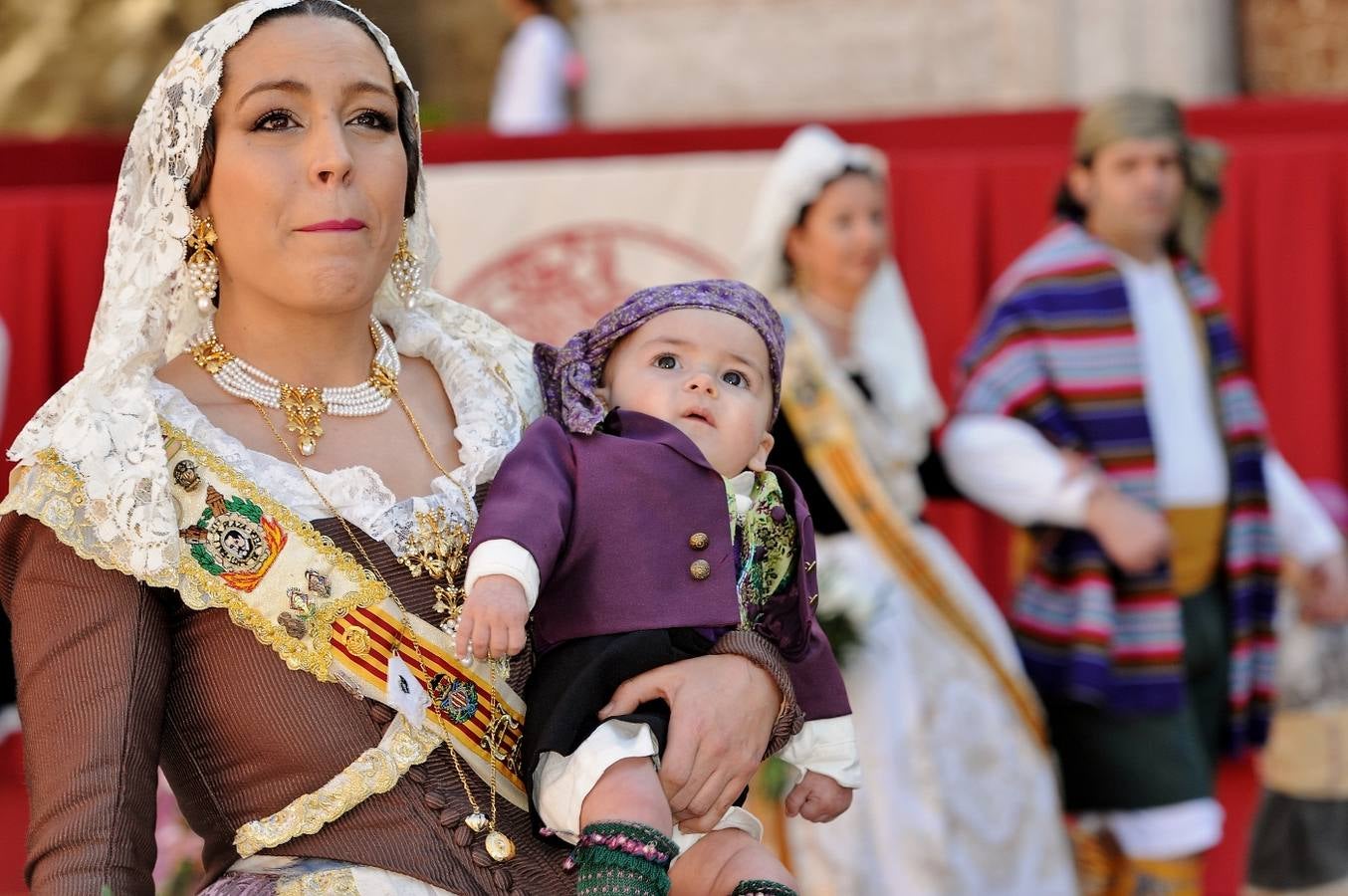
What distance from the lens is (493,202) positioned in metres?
6.43

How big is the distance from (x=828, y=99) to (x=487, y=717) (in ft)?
22.9

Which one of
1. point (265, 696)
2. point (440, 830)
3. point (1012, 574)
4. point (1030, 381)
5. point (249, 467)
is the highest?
point (249, 467)

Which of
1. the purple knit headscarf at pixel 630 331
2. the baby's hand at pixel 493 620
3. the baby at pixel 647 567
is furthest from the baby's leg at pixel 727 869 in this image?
the purple knit headscarf at pixel 630 331

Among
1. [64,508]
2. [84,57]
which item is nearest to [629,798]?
[64,508]

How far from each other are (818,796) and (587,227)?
408 cm

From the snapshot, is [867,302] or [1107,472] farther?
[867,302]

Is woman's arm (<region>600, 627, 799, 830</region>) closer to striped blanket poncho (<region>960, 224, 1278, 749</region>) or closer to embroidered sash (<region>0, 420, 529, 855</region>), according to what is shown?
embroidered sash (<region>0, 420, 529, 855</region>)

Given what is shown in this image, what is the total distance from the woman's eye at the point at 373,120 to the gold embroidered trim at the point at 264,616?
1.31 feet

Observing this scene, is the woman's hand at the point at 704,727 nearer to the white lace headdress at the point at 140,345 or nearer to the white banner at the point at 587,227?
the white lace headdress at the point at 140,345

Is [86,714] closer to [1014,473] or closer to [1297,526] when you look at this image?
[1014,473]

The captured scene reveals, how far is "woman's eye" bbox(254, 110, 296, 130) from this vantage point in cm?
226

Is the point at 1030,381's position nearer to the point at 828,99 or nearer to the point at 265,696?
the point at 265,696

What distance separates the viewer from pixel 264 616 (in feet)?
7.13

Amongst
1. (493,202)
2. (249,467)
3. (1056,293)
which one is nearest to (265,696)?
(249,467)
